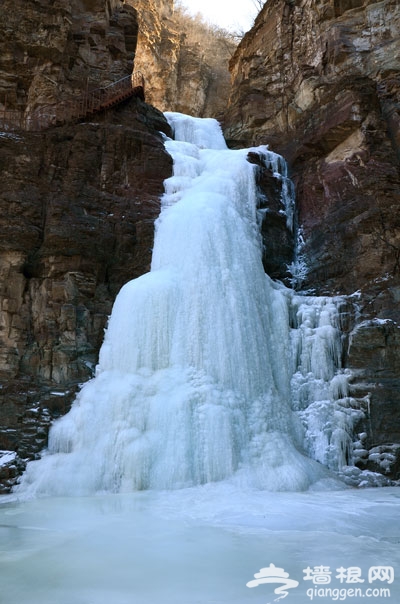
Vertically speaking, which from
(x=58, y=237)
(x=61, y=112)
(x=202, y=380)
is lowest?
(x=202, y=380)

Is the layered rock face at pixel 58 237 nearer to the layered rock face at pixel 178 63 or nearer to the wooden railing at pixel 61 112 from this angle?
the wooden railing at pixel 61 112

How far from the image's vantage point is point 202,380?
10312mm

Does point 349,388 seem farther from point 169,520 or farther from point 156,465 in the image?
point 169,520

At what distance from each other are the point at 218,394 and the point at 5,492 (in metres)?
4.13

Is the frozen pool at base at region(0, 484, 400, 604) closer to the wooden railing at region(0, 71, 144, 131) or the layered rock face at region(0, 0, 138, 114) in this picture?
the wooden railing at region(0, 71, 144, 131)

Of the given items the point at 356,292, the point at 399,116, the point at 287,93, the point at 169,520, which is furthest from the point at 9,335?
the point at 287,93

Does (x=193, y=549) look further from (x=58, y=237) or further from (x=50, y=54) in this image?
(x=50, y=54)

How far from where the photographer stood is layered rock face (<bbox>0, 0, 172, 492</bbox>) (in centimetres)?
1106

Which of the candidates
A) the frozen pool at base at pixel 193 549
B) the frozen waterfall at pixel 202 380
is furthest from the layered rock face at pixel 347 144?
the frozen pool at base at pixel 193 549

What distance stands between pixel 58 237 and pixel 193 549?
9206 millimetres

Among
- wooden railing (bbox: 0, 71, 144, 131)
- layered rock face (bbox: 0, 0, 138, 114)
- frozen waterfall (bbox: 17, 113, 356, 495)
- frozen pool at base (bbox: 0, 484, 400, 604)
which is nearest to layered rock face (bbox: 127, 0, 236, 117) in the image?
layered rock face (bbox: 0, 0, 138, 114)

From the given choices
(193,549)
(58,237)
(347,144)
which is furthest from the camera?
(347,144)

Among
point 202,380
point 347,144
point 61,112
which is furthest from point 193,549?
point 61,112

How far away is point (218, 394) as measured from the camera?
33.4 ft
